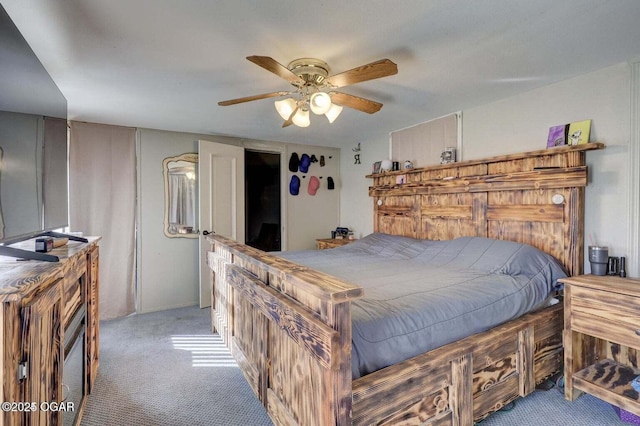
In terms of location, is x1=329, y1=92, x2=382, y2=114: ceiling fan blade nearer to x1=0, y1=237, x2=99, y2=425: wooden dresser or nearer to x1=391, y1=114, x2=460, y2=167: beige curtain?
x1=391, y1=114, x2=460, y2=167: beige curtain

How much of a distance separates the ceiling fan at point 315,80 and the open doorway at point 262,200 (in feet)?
7.35

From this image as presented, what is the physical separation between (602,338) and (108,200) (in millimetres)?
4568

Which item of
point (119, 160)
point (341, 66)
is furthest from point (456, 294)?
point (119, 160)

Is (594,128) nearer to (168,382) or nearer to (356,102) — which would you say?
→ (356,102)

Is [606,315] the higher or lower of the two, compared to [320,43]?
lower

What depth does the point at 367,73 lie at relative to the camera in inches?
67.7

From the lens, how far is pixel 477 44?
180 centimetres

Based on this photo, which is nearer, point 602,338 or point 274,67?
point 274,67

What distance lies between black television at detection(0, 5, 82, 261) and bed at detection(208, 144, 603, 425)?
99 centimetres

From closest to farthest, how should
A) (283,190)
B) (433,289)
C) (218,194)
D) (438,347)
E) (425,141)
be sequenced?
(438,347) < (433,289) < (425,141) < (218,194) < (283,190)

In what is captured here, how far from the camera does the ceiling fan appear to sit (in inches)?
65.0

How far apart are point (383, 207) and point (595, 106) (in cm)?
223

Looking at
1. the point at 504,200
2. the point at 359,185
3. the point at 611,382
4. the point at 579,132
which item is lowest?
the point at 611,382

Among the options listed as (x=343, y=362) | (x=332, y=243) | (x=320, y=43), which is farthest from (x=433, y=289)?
(x=332, y=243)
